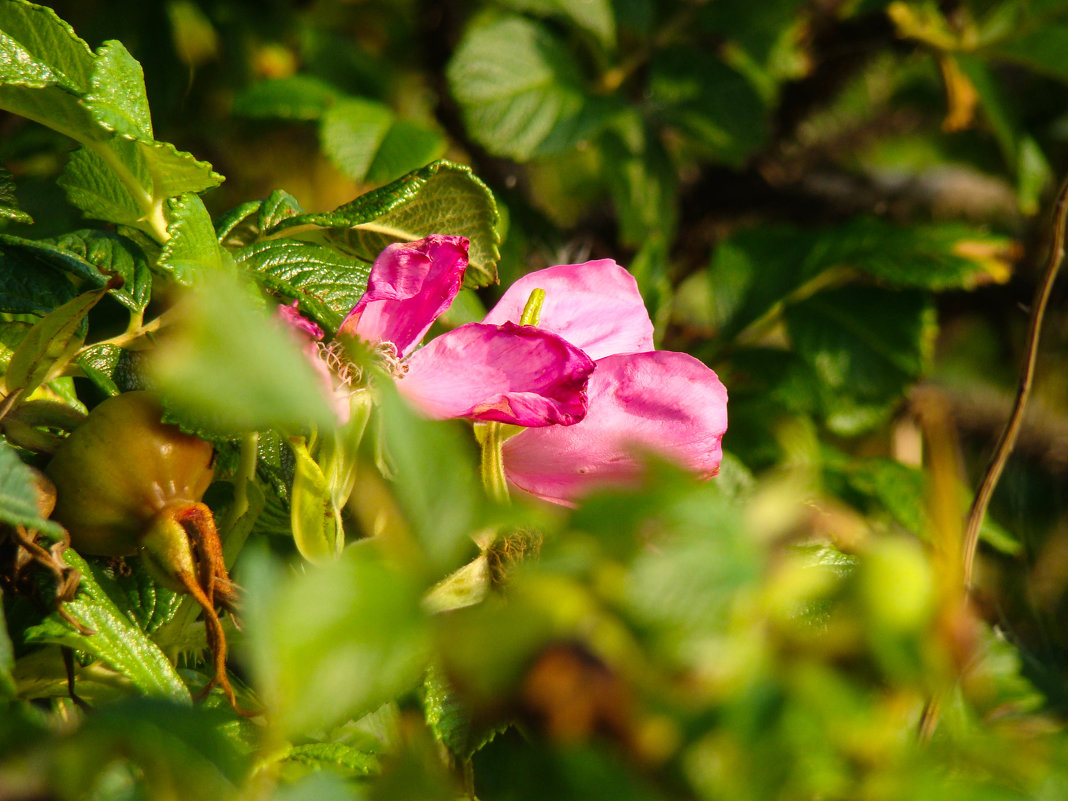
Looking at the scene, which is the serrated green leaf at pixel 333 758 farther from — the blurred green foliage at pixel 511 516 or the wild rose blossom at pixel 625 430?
the wild rose blossom at pixel 625 430

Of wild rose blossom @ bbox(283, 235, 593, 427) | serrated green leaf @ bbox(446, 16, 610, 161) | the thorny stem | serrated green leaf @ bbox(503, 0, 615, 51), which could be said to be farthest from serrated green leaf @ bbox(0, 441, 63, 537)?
serrated green leaf @ bbox(503, 0, 615, 51)

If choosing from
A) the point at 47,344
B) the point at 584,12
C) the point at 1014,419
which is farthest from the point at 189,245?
the point at 584,12

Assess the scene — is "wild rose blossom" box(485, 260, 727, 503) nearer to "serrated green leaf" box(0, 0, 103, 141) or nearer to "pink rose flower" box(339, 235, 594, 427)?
"pink rose flower" box(339, 235, 594, 427)

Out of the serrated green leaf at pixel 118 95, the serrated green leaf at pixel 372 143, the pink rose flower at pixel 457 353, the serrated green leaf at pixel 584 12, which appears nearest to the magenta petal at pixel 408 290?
the pink rose flower at pixel 457 353

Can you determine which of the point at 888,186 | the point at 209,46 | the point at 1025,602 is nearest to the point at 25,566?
the point at 1025,602

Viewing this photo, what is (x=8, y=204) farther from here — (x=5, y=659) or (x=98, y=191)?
(x=5, y=659)

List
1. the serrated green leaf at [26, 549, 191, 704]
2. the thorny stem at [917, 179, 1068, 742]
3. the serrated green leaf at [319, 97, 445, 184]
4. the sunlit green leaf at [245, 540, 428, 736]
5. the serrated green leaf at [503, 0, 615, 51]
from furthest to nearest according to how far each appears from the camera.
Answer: the serrated green leaf at [503, 0, 615, 51] → the serrated green leaf at [319, 97, 445, 184] → the thorny stem at [917, 179, 1068, 742] → the serrated green leaf at [26, 549, 191, 704] → the sunlit green leaf at [245, 540, 428, 736]

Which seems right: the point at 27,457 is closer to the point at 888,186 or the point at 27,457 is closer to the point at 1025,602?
the point at 1025,602
